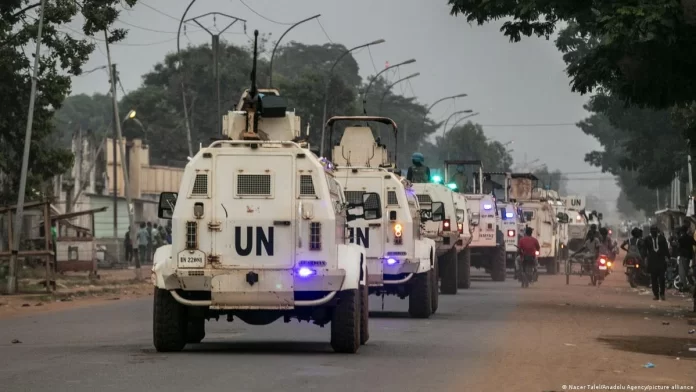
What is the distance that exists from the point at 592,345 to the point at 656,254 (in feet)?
51.0

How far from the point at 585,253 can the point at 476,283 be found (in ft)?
13.8

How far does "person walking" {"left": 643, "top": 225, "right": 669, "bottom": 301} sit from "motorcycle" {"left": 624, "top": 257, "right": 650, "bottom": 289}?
749cm

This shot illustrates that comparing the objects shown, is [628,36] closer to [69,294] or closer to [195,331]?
[195,331]

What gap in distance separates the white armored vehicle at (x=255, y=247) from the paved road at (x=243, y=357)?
1.78 feet

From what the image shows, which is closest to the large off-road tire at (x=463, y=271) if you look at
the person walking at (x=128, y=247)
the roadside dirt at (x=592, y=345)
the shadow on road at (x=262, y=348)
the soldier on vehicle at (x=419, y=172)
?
the roadside dirt at (x=592, y=345)

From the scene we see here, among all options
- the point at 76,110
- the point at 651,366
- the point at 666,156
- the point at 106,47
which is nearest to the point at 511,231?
the point at 106,47

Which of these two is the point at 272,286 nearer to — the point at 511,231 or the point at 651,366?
the point at 651,366

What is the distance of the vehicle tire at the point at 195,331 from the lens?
17031 millimetres

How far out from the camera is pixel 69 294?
33.6 metres

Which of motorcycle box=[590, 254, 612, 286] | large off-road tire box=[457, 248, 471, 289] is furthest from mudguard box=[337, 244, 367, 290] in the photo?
motorcycle box=[590, 254, 612, 286]

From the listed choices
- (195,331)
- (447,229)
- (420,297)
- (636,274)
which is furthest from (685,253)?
(195,331)

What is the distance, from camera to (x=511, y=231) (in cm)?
4775

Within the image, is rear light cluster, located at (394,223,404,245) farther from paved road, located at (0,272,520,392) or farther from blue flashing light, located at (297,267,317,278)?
blue flashing light, located at (297,267,317,278)

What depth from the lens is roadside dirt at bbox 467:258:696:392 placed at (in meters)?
13.4
